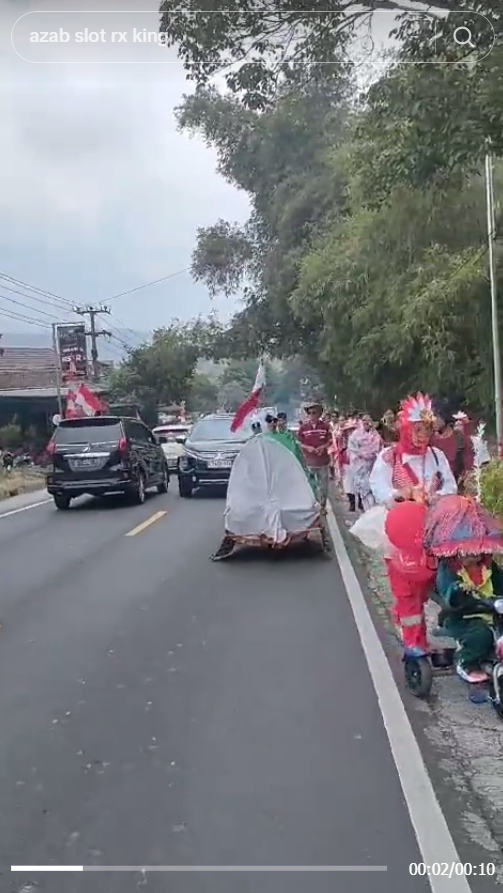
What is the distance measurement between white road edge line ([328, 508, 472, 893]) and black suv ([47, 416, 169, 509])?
11.5 metres

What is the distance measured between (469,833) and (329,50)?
27.2ft

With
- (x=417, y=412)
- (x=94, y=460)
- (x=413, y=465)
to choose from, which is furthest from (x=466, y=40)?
(x=94, y=460)

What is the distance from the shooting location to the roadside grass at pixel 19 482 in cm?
2522

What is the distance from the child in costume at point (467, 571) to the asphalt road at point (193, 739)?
671 millimetres

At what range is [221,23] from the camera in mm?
9594

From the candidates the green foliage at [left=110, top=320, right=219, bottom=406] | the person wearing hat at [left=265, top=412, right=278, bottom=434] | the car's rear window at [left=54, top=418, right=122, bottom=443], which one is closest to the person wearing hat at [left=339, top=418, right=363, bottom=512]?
the person wearing hat at [left=265, top=412, right=278, bottom=434]

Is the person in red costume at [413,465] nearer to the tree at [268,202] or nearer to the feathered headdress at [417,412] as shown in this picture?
the feathered headdress at [417,412]

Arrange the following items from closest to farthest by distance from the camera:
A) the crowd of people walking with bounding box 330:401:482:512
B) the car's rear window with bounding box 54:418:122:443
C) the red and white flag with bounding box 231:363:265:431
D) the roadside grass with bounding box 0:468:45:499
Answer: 1. the crowd of people walking with bounding box 330:401:482:512
2. the red and white flag with bounding box 231:363:265:431
3. the car's rear window with bounding box 54:418:122:443
4. the roadside grass with bounding box 0:468:45:499

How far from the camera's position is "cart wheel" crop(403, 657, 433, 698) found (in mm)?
6098

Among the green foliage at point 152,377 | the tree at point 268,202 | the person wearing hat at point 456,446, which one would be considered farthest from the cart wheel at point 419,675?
the green foliage at point 152,377

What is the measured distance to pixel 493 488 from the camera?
6.92 m

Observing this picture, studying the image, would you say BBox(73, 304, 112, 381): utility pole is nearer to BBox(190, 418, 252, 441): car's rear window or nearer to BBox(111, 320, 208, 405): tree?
BBox(111, 320, 208, 405): tree

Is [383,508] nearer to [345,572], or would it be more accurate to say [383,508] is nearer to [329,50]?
[345,572]

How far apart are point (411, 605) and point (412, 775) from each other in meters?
1.38
